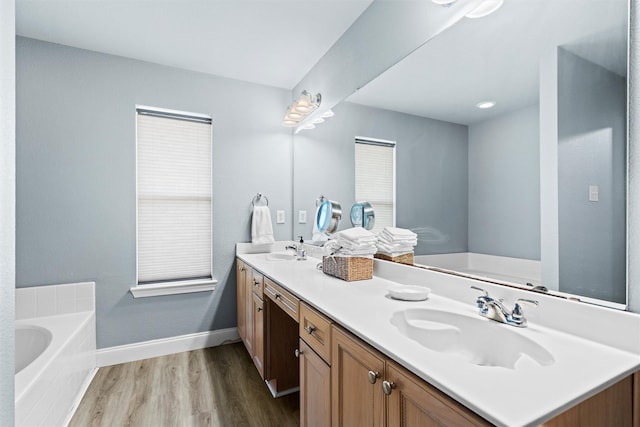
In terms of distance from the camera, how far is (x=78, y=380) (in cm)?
205

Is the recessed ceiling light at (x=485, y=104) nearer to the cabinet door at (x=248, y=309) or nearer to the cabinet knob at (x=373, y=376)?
the cabinet knob at (x=373, y=376)

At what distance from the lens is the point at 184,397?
2039 mm

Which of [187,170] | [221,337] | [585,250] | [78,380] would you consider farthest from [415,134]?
[78,380]

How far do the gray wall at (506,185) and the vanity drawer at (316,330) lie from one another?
745 mm

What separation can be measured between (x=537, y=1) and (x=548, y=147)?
1.67 ft

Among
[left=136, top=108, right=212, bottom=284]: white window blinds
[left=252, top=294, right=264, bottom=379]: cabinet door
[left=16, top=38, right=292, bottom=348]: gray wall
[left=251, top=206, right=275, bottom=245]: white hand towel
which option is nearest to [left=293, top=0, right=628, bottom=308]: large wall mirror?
[left=252, top=294, right=264, bottom=379]: cabinet door

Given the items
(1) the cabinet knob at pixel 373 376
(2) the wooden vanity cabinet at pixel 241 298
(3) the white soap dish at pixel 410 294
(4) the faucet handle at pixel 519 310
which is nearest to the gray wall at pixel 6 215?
(1) the cabinet knob at pixel 373 376

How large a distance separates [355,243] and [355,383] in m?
0.82

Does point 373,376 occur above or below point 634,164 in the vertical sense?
below

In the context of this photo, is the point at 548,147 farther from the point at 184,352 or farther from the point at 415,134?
the point at 184,352

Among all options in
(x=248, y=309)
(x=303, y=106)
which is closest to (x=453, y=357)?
(x=248, y=309)

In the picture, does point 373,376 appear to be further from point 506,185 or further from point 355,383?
point 506,185

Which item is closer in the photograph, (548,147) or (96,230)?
(548,147)

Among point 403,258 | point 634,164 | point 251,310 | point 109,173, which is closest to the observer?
point 634,164
